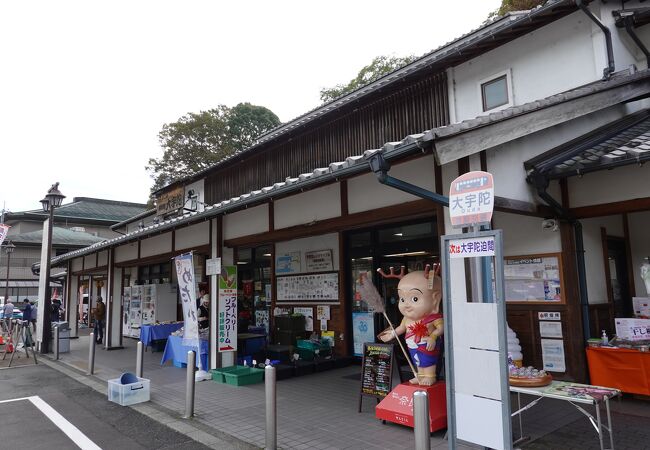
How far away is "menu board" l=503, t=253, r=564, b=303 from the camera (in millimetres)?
6586

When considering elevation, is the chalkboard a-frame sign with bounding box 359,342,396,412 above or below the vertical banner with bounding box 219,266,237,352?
below

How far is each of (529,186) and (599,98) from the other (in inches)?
51.0

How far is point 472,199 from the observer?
12.5ft

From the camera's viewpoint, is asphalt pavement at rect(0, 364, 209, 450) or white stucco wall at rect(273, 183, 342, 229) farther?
white stucco wall at rect(273, 183, 342, 229)

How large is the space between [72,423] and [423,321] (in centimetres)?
534

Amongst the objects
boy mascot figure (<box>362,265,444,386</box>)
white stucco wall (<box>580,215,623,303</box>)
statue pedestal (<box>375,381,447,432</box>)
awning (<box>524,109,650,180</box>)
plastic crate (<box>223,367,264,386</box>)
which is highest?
awning (<box>524,109,650,180</box>)

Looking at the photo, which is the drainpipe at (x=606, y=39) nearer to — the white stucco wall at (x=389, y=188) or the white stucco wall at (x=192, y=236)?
the white stucco wall at (x=389, y=188)

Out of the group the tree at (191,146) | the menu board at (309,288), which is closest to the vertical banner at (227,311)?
the menu board at (309,288)

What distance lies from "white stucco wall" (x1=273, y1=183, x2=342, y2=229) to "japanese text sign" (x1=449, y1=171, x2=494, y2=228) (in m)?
3.59

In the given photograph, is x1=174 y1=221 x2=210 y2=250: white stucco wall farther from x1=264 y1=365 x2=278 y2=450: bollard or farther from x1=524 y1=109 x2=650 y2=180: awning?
x1=524 y1=109 x2=650 y2=180: awning

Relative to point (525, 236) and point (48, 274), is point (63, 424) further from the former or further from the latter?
point (48, 274)

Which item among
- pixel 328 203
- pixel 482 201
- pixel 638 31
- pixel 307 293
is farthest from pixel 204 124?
Result: pixel 482 201

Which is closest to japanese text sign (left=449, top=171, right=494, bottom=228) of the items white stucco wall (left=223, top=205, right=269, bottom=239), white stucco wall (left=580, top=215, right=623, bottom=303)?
white stucco wall (left=580, top=215, right=623, bottom=303)

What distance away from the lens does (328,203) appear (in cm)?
769
